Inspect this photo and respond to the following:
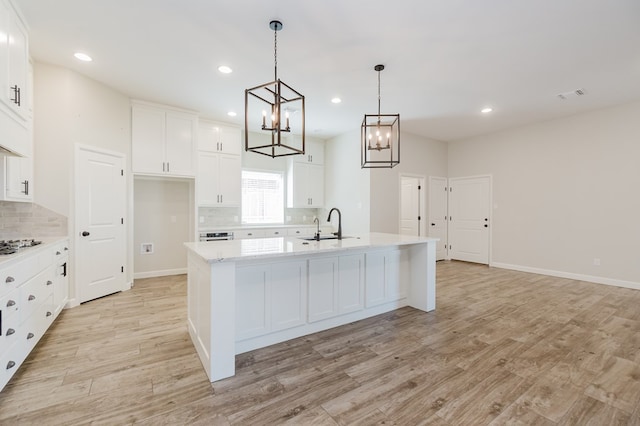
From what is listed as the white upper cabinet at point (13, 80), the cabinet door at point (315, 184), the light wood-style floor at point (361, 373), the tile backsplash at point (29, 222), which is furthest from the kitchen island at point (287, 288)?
the cabinet door at point (315, 184)

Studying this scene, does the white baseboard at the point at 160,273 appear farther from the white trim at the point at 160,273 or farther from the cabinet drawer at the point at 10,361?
the cabinet drawer at the point at 10,361

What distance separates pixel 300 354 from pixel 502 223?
5.49 meters

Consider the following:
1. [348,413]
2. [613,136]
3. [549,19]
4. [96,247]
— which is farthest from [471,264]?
[96,247]

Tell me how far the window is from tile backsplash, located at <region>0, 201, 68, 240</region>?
310 cm

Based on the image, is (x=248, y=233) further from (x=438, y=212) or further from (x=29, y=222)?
(x=438, y=212)

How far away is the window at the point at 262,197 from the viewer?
246 inches

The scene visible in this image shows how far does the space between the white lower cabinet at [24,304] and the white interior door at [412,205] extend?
5.92 meters

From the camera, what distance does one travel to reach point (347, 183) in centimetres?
622

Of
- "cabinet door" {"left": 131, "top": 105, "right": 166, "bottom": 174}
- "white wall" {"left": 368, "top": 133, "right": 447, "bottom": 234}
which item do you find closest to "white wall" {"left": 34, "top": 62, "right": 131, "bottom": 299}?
"cabinet door" {"left": 131, "top": 105, "right": 166, "bottom": 174}

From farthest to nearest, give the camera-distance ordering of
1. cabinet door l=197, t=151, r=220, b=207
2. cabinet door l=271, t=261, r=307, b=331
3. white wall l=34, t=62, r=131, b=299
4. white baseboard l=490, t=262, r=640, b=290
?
1. cabinet door l=197, t=151, r=220, b=207
2. white baseboard l=490, t=262, r=640, b=290
3. white wall l=34, t=62, r=131, b=299
4. cabinet door l=271, t=261, r=307, b=331

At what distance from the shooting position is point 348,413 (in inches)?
69.8

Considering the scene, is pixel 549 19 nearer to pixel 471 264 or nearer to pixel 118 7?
pixel 118 7

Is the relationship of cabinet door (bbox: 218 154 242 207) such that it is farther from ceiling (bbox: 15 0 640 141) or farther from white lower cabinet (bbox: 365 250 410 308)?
white lower cabinet (bbox: 365 250 410 308)

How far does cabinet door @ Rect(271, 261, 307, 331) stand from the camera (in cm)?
265
